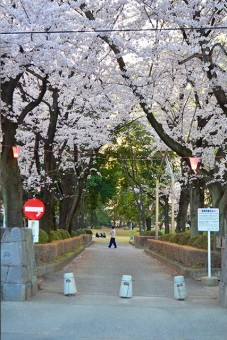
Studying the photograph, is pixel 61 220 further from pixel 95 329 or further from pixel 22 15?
pixel 95 329

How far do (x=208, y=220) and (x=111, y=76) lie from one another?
6.00 meters

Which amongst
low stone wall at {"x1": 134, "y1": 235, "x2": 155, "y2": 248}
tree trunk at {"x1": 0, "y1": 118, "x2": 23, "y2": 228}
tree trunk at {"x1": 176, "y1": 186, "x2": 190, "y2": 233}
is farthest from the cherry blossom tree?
low stone wall at {"x1": 134, "y1": 235, "x2": 155, "y2": 248}

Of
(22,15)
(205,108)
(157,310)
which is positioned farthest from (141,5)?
(157,310)

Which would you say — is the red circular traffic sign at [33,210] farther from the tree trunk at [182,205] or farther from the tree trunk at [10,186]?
Result: the tree trunk at [182,205]

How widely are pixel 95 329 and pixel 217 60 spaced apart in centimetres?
1233

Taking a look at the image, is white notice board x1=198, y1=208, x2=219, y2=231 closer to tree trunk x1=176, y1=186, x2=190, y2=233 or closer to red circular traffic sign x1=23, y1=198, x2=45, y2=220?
red circular traffic sign x1=23, y1=198, x2=45, y2=220

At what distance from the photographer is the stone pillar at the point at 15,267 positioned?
10.6m

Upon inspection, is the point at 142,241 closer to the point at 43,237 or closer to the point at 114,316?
the point at 43,237

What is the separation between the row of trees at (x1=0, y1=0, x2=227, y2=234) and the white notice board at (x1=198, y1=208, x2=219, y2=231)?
239 cm

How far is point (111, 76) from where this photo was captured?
57.7 ft

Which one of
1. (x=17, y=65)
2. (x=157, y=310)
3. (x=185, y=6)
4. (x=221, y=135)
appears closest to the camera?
(x=157, y=310)

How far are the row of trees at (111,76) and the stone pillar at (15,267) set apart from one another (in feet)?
11.4

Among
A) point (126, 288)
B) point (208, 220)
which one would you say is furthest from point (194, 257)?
point (126, 288)

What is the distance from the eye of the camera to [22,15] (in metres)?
11.7
